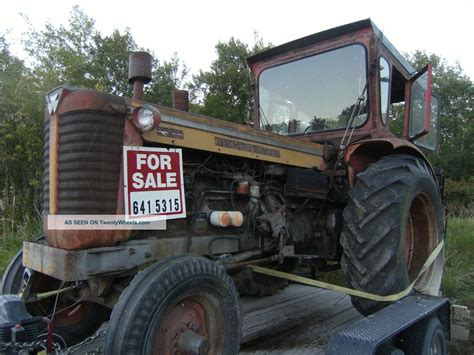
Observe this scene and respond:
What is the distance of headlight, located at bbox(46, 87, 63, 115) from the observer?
2.28m

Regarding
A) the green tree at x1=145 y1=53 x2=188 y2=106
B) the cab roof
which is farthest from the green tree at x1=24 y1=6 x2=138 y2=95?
the cab roof

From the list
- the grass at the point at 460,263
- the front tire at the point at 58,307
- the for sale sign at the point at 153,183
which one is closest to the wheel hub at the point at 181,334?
the for sale sign at the point at 153,183

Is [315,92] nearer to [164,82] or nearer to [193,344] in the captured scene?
[193,344]

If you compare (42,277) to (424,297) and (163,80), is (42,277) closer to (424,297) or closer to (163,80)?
(424,297)

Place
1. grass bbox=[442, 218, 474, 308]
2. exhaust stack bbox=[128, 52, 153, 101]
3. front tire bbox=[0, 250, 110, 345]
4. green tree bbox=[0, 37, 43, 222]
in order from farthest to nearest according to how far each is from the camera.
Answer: green tree bbox=[0, 37, 43, 222]
grass bbox=[442, 218, 474, 308]
front tire bbox=[0, 250, 110, 345]
exhaust stack bbox=[128, 52, 153, 101]

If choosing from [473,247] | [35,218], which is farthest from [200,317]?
[473,247]

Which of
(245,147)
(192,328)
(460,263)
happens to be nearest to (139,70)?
(245,147)

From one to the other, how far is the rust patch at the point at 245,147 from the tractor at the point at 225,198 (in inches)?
0.5

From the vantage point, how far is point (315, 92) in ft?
13.7

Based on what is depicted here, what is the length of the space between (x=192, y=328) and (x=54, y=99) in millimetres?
1552

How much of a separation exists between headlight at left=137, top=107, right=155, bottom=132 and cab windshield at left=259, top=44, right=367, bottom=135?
2325 millimetres

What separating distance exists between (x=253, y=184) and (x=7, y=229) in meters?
5.12

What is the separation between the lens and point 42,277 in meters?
2.74

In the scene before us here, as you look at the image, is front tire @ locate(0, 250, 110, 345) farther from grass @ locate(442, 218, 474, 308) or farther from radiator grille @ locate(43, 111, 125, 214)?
grass @ locate(442, 218, 474, 308)
